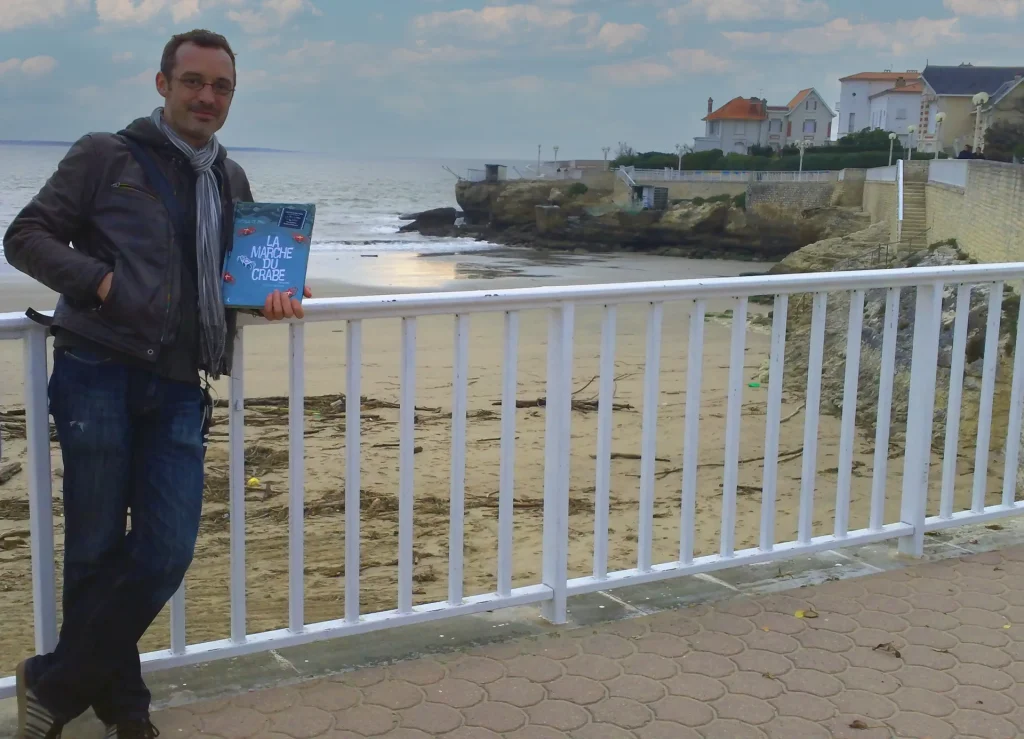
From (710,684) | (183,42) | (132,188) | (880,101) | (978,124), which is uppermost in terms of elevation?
(880,101)

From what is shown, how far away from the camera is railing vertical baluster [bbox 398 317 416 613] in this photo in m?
3.07

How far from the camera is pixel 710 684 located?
310 cm

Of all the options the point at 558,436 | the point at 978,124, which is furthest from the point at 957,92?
the point at 558,436

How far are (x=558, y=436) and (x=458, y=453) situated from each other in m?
0.34

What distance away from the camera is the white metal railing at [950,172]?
91.8 ft

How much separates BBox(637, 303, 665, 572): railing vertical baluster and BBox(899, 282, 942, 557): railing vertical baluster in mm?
1061

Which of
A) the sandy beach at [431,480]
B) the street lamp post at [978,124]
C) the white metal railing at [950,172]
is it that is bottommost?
the sandy beach at [431,480]

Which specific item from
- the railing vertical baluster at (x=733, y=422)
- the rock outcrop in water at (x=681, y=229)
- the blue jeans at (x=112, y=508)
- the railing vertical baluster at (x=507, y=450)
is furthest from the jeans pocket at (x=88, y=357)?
the rock outcrop in water at (x=681, y=229)

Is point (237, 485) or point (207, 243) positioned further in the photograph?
point (237, 485)

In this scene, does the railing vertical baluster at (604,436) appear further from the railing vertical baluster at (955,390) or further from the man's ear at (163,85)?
the man's ear at (163,85)

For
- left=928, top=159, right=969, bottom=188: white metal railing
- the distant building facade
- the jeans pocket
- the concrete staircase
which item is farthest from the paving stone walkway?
the distant building facade

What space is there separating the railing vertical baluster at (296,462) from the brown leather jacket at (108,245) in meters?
0.51

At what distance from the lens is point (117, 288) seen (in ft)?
7.67

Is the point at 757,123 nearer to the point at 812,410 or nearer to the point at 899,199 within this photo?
the point at 899,199
